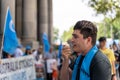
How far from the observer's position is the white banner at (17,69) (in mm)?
9290

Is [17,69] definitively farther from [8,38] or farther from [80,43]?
[80,43]

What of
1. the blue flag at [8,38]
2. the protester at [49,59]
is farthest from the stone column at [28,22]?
the blue flag at [8,38]

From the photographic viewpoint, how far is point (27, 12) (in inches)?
→ 1144

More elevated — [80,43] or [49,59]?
[80,43]

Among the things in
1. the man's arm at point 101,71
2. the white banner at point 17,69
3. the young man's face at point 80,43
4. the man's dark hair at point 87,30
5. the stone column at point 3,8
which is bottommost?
the white banner at point 17,69

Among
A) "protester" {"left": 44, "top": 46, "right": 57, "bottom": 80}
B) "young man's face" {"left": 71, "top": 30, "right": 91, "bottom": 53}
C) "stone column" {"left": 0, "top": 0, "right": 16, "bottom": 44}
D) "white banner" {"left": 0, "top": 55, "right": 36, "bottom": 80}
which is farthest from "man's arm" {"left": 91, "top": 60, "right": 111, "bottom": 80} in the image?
"stone column" {"left": 0, "top": 0, "right": 16, "bottom": 44}

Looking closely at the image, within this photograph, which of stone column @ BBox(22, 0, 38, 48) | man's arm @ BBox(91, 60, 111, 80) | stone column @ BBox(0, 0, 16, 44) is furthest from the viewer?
stone column @ BBox(22, 0, 38, 48)

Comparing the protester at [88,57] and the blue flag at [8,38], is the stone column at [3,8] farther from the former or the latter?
the protester at [88,57]

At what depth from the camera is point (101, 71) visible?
447cm

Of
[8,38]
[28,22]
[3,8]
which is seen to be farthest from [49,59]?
[8,38]

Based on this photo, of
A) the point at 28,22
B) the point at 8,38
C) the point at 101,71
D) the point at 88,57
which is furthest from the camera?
the point at 28,22

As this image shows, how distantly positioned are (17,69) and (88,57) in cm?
560

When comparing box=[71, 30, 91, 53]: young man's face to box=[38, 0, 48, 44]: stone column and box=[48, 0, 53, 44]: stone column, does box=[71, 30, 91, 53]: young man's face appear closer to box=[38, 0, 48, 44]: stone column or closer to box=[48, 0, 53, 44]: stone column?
box=[38, 0, 48, 44]: stone column

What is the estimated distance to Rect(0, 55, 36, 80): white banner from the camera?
9.29 metres
